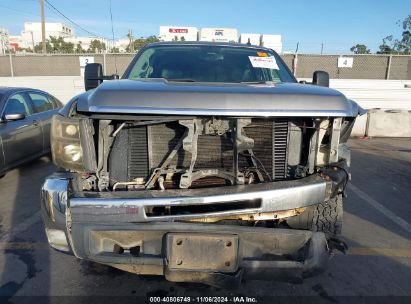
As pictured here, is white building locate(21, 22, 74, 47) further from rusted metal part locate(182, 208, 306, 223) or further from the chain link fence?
rusted metal part locate(182, 208, 306, 223)

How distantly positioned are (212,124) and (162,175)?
513 mm

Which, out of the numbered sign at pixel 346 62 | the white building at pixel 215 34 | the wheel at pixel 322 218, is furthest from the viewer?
the numbered sign at pixel 346 62

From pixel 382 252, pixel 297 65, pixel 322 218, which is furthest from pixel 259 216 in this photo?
pixel 297 65

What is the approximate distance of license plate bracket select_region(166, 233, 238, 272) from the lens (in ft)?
7.29

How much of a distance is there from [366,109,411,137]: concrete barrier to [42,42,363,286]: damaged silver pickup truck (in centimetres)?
860

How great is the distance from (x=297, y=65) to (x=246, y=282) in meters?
12.7

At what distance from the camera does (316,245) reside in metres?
2.36

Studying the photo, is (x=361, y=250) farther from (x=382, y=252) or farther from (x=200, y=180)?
(x=200, y=180)

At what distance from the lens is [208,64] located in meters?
3.68

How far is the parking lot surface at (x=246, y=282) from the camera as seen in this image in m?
2.82

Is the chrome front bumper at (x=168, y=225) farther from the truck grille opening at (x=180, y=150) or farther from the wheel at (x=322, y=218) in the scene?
the truck grille opening at (x=180, y=150)

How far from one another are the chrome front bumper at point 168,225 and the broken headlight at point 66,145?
0.13 metres

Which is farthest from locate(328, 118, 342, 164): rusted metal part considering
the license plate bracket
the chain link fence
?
the chain link fence

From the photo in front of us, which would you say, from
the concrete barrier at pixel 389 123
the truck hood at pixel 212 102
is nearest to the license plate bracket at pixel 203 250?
the truck hood at pixel 212 102
